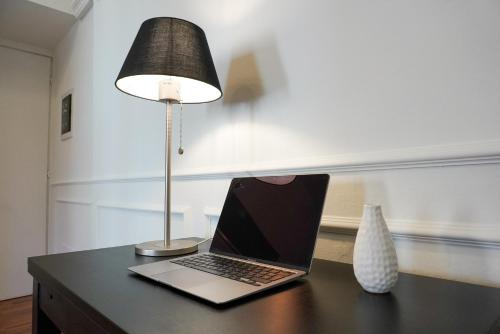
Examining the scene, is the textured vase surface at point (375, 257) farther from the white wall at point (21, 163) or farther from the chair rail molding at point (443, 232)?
the white wall at point (21, 163)

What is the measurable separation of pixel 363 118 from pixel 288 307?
449mm

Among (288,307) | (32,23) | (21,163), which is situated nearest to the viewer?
(288,307)

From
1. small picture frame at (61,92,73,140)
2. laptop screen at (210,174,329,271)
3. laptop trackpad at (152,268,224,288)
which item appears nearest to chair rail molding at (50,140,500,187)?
laptop screen at (210,174,329,271)

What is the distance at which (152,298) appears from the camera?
0.47 m

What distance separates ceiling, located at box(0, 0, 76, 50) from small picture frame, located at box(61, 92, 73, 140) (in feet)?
1.73

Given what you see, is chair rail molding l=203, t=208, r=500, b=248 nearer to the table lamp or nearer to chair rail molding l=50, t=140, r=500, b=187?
chair rail molding l=50, t=140, r=500, b=187

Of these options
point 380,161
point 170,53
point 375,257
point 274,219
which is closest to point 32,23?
point 170,53

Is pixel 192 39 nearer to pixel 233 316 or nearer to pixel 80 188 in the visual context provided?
pixel 233 316

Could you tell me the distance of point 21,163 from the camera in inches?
104

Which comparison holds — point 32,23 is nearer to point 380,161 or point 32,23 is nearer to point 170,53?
point 170,53

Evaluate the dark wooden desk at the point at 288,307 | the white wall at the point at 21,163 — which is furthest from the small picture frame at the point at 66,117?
the dark wooden desk at the point at 288,307

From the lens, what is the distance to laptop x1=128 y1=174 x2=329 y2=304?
52 cm

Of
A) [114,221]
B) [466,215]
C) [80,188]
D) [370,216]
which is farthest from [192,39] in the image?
[80,188]

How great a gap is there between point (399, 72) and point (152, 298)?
2.05 ft
